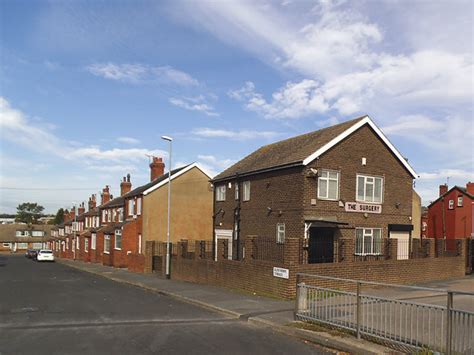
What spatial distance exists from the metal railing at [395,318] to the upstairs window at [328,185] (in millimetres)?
10588

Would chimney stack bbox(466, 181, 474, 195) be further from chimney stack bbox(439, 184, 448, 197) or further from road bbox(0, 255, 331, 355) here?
road bbox(0, 255, 331, 355)

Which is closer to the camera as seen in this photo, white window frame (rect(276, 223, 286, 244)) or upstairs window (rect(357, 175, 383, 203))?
white window frame (rect(276, 223, 286, 244))

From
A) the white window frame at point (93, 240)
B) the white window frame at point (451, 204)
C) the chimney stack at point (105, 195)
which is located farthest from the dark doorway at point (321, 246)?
the chimney stack at point (105, 195)

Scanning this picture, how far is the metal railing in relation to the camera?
7375 mm

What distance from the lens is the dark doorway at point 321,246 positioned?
814 inches

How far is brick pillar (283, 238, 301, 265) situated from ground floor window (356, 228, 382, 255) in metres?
7.20

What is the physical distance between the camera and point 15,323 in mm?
11328

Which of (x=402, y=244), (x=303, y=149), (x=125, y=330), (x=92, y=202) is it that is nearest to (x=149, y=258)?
(x=303, y=149)

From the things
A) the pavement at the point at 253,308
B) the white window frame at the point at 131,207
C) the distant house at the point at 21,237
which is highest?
the white window frame at the point at 131,207

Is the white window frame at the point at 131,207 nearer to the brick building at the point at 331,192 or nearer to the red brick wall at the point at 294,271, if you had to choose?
the brick building at the point at 331,192

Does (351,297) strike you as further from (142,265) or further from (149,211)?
(149,211)

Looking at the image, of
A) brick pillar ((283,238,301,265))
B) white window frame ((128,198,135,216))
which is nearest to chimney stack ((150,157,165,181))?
white window frame ((128,198,135,216))

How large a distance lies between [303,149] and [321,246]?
4804mm

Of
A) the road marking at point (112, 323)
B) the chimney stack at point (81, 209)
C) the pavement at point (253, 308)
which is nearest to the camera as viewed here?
the pavement at point (253, 308)
